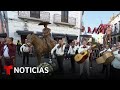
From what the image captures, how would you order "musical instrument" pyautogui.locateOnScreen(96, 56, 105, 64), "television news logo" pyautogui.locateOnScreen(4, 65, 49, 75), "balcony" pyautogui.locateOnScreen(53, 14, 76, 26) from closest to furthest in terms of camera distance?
1. "television news logo" pyautogui.locateOnScreen(4, 65, 49, 75)
2. "musical instrument" pyautogui.locateOnScreen(96, 56, 105, 64)
3. "balcony" pyautogui.locateOnScreen(53, 14, 76, 26)

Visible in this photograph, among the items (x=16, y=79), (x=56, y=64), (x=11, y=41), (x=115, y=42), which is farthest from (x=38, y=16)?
(x=115, y=42)

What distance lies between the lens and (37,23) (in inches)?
173

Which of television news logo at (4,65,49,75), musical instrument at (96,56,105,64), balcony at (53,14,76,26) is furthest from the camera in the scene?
balcony at (53,14,76,26)

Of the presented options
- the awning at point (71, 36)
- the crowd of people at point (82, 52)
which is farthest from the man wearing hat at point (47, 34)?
the awning at point (71, 36)

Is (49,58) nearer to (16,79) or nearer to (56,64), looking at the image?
(56,64)

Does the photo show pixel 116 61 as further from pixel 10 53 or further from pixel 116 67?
pixel 10 53

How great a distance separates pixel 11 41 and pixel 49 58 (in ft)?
2.63

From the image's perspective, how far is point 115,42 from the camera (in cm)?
439

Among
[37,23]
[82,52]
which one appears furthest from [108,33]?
[37,23]

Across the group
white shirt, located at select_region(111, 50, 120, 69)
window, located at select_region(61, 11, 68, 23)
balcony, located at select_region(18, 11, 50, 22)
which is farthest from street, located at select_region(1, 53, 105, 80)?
window, located at select_region(61, 11, 68, 23)

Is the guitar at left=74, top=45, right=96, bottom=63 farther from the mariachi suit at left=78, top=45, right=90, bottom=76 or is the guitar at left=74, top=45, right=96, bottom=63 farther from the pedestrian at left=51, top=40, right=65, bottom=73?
the pedestrian at left=51, top=40, right=65, bottom=73

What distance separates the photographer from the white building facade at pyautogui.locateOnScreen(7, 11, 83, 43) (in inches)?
169

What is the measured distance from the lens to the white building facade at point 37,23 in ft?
14.1

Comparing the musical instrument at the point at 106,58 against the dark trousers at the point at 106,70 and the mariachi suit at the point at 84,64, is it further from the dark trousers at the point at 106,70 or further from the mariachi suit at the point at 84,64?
the mariachi suit at the point at 84,64
